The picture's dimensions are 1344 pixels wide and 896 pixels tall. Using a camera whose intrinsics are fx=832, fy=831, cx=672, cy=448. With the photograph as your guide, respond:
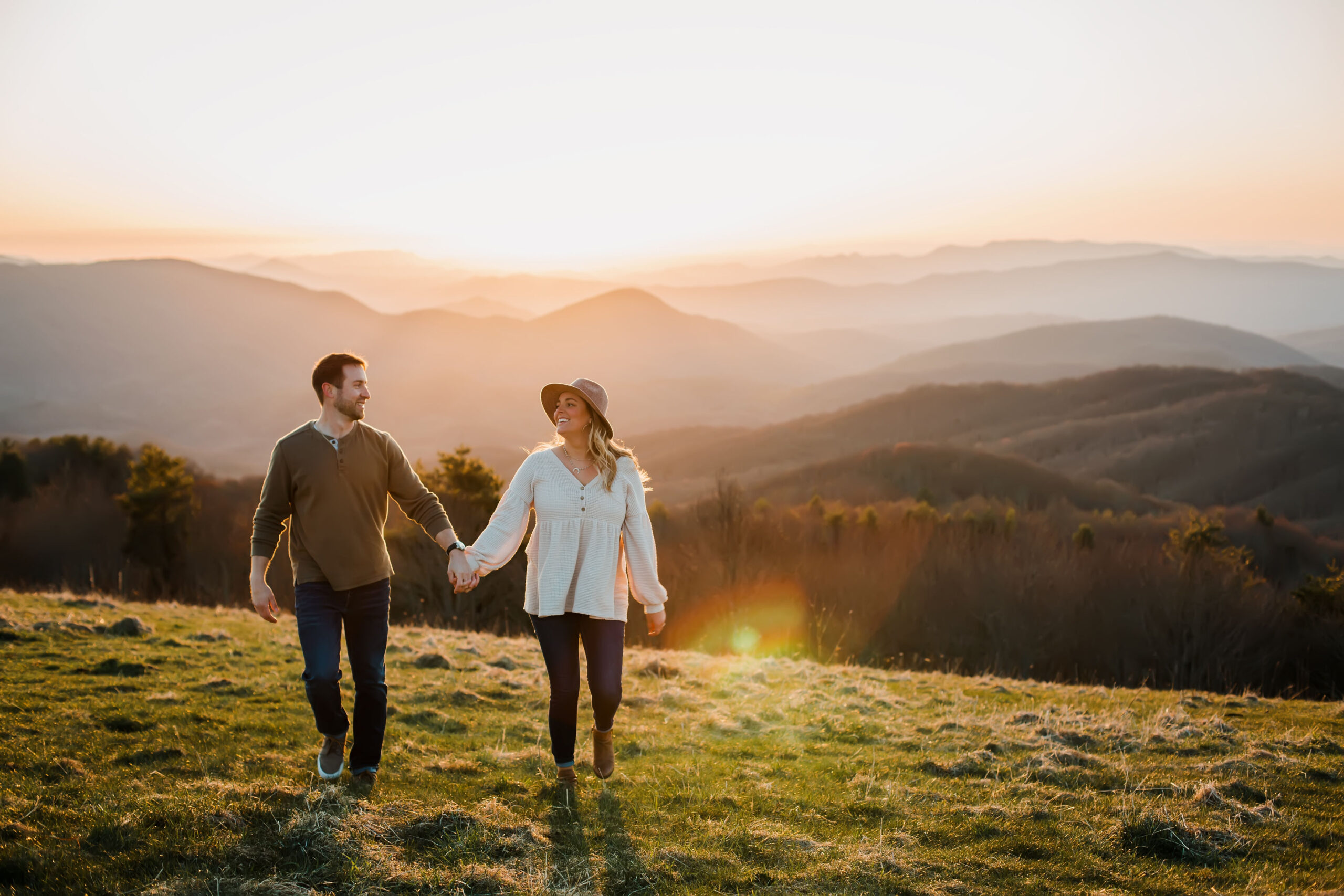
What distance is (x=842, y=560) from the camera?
3341cm

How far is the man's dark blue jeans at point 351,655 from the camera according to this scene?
5.09m

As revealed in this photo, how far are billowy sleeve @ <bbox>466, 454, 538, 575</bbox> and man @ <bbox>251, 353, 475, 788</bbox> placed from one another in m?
0.11

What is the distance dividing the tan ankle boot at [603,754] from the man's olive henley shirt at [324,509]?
1844 millimetres

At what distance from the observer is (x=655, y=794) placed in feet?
18.6

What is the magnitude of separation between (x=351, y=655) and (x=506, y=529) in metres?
1.28

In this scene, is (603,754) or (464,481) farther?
(464,481)

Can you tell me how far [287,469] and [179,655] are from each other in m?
6.03

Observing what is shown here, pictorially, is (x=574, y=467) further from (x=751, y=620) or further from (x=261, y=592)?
(x=751, y=620)

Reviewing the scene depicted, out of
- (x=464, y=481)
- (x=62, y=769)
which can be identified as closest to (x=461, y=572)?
(x=62, y=769)

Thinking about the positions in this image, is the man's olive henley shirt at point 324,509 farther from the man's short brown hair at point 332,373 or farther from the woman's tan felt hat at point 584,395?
the woman's tan felt hat at point 584,395

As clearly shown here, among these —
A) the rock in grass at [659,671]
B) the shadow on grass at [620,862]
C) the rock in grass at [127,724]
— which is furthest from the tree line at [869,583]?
the shadow on grass at [620,862]

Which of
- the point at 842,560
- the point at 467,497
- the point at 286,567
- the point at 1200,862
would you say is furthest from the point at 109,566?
the point at 1200,862

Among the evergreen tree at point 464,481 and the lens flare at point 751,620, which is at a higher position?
the evergreen tree at point 464,481

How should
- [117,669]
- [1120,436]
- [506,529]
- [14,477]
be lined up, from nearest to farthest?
[506,529] < [117,669] < [14,477] < [1120,436]
